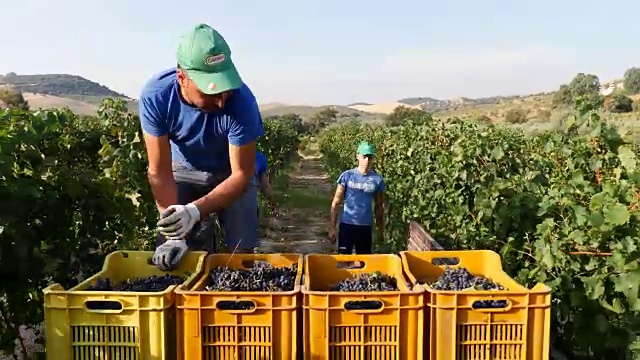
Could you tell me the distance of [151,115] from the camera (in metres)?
3.20

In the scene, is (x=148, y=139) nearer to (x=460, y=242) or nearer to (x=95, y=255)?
(x=95, y=255)

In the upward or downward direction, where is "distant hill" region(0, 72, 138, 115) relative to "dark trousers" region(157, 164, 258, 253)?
upward

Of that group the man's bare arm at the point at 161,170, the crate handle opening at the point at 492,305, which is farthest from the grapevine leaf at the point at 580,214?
the man's bare arm at the point at 161,170

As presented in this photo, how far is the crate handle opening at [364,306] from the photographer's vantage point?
7.56 ft

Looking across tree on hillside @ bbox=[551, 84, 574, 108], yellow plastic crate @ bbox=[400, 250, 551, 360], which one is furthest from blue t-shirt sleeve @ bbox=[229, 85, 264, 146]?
tree on hillside @ bbox=[551, 84, 574, 108]

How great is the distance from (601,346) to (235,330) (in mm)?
2139

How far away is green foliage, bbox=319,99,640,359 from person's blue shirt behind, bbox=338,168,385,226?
708 mm

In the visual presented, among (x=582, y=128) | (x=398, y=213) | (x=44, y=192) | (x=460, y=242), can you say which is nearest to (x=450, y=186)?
(x=460, y=242)

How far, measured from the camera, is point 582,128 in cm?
355

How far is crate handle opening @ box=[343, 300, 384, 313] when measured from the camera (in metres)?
2.30

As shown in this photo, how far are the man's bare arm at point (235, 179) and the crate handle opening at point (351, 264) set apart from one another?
0.67 meters

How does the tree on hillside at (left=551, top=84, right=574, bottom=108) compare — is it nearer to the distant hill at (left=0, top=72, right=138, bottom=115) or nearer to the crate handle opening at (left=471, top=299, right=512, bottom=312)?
the distant hill at (left=0, top=72, right=138, bottom=115)

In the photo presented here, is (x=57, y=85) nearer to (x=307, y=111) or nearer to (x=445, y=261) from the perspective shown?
(x=307, y=111)

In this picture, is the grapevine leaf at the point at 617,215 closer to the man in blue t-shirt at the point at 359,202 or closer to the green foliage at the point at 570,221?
the green foliage at the point at 570,221
